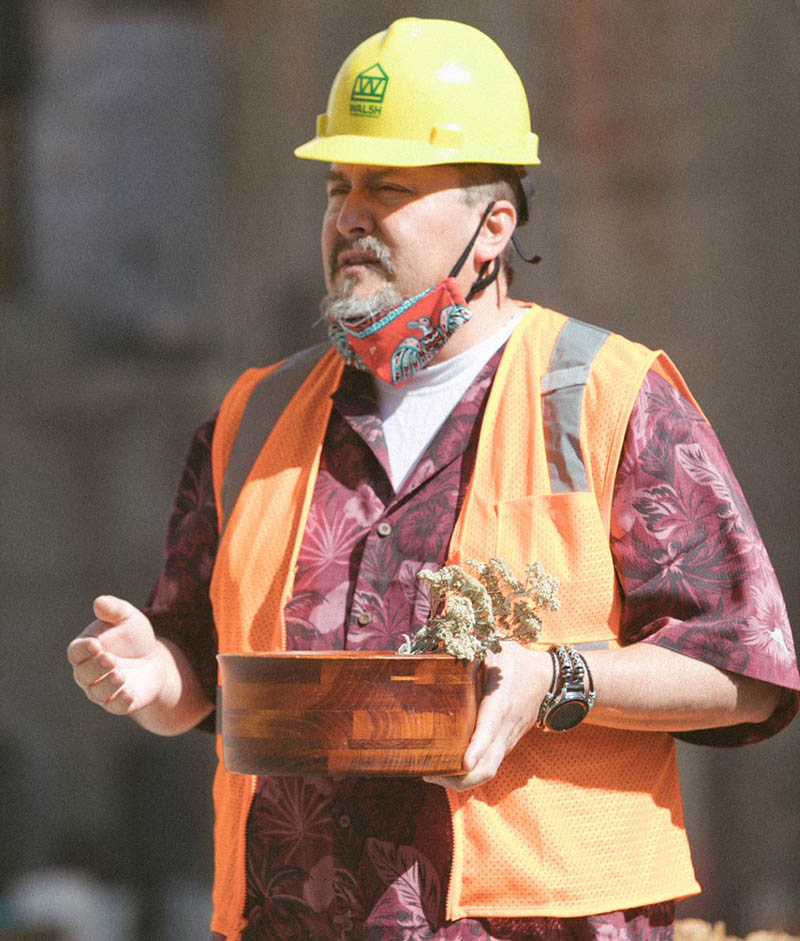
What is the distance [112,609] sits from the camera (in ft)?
7.39

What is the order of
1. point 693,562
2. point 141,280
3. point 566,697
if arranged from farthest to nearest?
point 141,280, point 693,562, point 566,697

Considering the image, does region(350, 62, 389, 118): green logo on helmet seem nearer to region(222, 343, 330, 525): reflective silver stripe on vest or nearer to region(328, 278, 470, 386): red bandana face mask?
region(328, 278, 470, 386): red bandana face mask

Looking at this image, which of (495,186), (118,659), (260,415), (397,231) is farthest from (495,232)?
(118,659)

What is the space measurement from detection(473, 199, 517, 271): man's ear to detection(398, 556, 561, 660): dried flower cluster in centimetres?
65

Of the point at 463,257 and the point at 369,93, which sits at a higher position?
the point at 369,93

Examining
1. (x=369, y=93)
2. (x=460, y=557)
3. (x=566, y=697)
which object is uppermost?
(x=369, y=93)

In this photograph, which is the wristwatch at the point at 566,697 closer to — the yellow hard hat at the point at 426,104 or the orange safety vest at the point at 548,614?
the orange safety vest at the point at 548,614

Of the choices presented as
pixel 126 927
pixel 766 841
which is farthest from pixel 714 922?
pixel 126 927

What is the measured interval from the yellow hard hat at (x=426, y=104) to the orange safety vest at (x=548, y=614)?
1.03ft

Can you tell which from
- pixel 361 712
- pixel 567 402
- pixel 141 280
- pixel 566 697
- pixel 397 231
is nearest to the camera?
pixel 361 712

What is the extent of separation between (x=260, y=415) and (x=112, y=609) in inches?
20.1

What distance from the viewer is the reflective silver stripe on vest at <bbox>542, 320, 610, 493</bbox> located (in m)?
2.29

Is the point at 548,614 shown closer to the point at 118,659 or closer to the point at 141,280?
the point at 118,659

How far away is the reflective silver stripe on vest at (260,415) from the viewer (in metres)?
2.57
